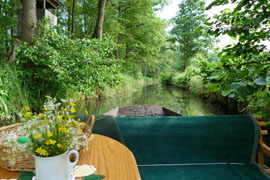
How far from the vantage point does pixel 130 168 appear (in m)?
0.84

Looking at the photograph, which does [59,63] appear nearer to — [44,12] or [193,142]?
[44,12]

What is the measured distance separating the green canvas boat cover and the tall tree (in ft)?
61.1

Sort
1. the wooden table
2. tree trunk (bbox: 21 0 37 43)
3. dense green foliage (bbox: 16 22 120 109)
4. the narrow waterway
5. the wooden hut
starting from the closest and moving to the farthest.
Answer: the wooden table
dense green foliage (bbox: 16 22 120 109)
tree trunk (bbox: 21 0 37 43)
the wooden hut
the narrow waterway

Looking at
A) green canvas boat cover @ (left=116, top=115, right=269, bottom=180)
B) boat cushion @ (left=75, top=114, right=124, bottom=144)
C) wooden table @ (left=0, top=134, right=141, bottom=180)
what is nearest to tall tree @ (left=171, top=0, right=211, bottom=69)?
green canvas boat cover @ (left=116, top=115, right=269, bottom=180)

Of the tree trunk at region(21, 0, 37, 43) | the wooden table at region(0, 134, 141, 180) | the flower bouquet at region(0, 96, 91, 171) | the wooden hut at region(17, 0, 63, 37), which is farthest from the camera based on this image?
the wooden hut at region(17, 0, 63, 37)

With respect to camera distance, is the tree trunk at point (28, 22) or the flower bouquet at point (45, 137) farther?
the tree trunk at point (28, 22)

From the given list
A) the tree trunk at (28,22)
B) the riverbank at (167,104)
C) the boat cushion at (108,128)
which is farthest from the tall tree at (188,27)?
the boat cushion at (108,128)

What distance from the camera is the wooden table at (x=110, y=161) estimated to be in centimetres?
77

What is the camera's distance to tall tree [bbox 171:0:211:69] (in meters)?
19.6

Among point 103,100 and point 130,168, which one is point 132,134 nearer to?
point 130,168

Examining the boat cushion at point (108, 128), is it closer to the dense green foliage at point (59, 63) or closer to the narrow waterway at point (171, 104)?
the dense green foliage at point (59, 63)

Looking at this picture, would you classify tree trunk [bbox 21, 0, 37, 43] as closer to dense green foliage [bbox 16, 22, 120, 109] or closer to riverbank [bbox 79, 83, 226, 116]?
dense green foliage [bbox 16, 22, 120, 109]

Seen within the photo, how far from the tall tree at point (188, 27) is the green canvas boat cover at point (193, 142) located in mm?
18635

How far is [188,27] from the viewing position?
65.4ft
